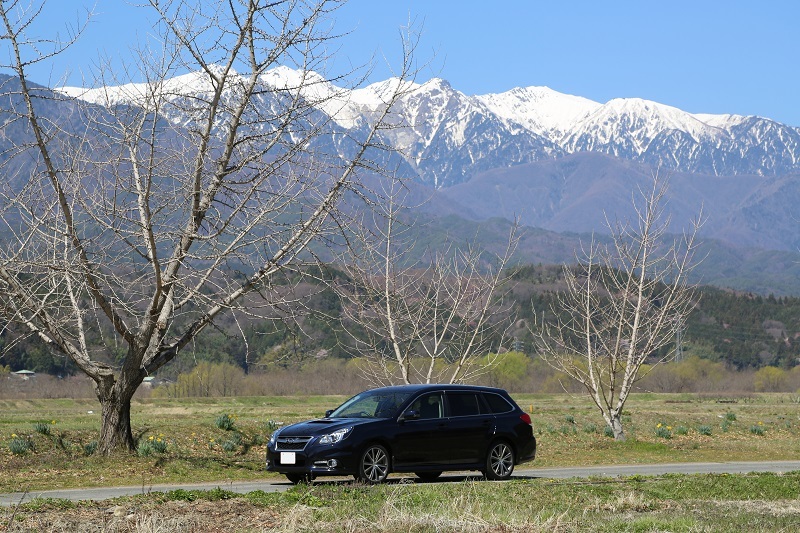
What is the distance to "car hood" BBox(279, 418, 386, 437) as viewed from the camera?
16344 mm

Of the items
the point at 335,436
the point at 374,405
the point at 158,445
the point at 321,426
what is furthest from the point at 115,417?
the point at 335,436

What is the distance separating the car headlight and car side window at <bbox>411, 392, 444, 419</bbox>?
133cm

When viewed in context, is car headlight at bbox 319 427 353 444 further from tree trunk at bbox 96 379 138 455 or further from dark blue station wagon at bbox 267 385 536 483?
tree trunk at bbox 96 379 138 455

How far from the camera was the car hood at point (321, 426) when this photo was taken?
16.3 m

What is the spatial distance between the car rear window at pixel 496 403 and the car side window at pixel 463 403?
27 cm

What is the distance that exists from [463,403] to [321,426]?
8.47ft

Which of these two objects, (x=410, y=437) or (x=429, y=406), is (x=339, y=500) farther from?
(x=429, y=406)

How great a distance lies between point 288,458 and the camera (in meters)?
16.4

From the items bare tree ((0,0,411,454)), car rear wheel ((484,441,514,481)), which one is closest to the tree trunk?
bare tree ((0,0,411,454))

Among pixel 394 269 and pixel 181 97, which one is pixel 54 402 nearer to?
pixel 394 269

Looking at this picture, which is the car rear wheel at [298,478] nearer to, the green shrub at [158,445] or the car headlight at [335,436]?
the car headlight at [335,436]

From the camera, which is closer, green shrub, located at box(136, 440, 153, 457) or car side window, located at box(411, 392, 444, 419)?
car side window, located at box(411, 392, 444, 419)

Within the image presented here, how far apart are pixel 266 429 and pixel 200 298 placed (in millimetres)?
9664

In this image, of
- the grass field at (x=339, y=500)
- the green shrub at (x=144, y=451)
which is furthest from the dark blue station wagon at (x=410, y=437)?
the green shrub at (x=144, y=451)
